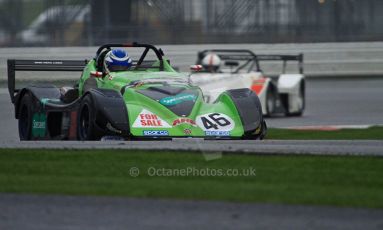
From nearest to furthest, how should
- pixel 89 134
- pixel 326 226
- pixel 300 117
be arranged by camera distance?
pixel 326 226 < pixel 89 134 < pixel 300 117

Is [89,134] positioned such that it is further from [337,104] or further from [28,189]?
[337,104]

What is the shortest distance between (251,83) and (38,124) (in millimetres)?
5782

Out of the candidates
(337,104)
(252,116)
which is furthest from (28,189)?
(337,104)

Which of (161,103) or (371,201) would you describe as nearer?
(371,201)

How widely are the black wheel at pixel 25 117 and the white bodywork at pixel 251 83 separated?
3742 millimetres

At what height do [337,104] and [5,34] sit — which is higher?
[5,34]

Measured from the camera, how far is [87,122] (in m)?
→ 11.0

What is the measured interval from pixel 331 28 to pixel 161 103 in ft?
40.6

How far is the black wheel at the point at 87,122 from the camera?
1061 centimetres

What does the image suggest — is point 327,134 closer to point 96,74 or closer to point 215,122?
point 215,122

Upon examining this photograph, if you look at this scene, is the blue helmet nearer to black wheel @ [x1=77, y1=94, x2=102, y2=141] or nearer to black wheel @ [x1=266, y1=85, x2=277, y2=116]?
black wheel @ [x1=77, y1=94, x2=102, y2=141]

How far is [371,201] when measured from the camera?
270 inches

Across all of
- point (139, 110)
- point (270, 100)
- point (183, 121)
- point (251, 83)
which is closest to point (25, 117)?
point (139, 110)

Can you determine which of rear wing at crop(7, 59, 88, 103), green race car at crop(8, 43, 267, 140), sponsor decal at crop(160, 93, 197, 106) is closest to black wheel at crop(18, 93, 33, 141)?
green race car at crop(8, 43, 267, 140)
